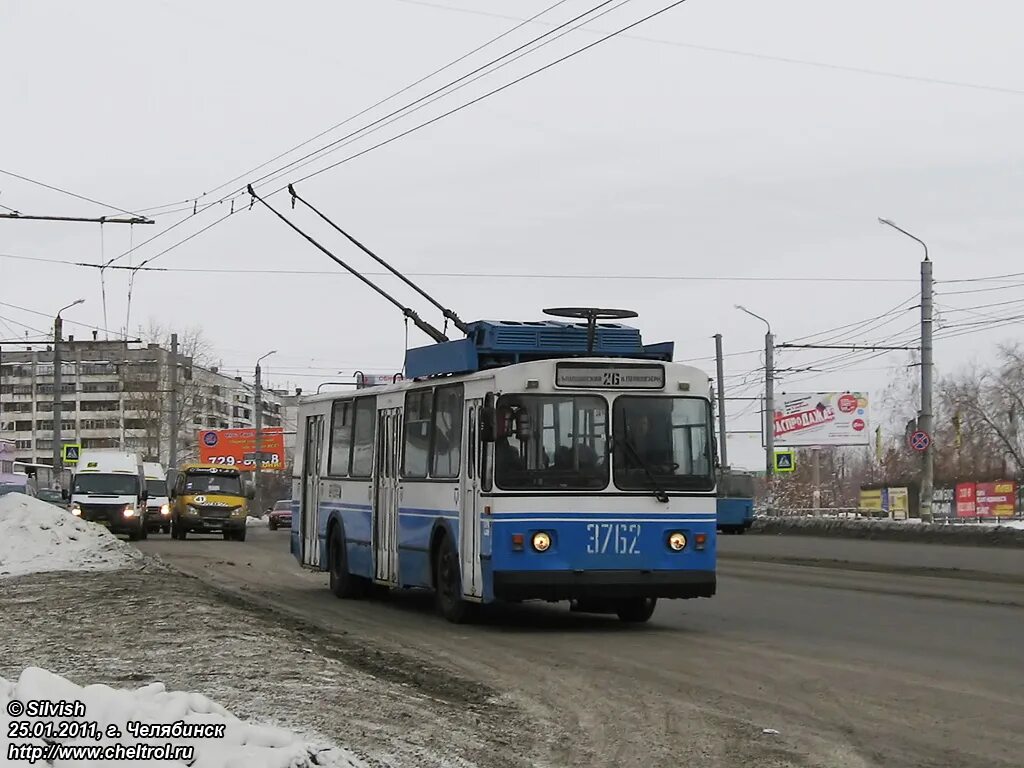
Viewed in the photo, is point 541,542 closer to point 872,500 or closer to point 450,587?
point 450,587

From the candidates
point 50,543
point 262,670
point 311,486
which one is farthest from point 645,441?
point 50,543

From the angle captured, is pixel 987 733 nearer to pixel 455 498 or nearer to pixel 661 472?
pixel 661 472

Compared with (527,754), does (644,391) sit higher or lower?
higher

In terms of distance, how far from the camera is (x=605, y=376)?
15781mm

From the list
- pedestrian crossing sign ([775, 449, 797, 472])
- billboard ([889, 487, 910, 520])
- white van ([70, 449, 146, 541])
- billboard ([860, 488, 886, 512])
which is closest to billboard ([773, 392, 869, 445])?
billboard ([860, 488, 886, 512])

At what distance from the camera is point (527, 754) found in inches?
316

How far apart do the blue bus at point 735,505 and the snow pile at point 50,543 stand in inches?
1206

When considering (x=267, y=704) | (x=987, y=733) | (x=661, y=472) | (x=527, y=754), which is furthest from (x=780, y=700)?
(x=661, y=472)

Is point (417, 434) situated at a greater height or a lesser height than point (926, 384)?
lesser

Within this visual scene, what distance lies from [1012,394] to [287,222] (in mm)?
75286

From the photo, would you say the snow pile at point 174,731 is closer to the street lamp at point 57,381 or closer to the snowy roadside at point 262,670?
the snowy roadside at point 262,670

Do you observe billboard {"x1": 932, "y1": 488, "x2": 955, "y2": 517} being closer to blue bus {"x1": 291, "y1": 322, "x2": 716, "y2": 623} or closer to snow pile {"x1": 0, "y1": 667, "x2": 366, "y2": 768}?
blue bus {"x1": 291, "y1": 322, "x2": 716, "y2": 623}

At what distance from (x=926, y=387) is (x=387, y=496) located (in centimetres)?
2428

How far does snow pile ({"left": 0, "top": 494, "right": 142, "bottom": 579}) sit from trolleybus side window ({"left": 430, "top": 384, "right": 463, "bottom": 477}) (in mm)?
10184
